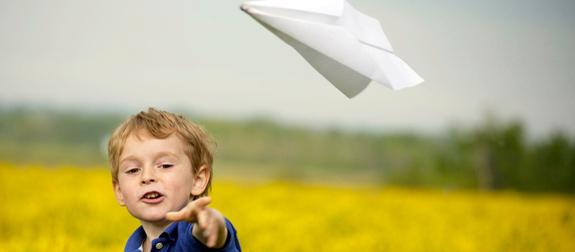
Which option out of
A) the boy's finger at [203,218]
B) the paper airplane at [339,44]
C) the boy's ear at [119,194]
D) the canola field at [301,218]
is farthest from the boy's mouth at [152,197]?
the canola field at [301,218]

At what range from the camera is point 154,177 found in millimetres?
2982

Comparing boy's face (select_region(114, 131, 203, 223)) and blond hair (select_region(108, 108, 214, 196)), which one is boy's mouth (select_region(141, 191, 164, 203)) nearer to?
boy's face (select_region(114, 131, 203, 223))

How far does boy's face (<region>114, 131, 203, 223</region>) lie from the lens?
2977 mm

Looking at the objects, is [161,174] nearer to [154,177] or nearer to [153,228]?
[154,177]

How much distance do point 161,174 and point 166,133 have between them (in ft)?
0.49

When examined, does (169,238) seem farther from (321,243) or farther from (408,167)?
(408,167)

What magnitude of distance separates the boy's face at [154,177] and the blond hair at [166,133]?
2 centimetres

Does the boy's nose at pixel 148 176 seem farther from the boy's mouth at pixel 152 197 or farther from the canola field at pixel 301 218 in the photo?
the canola field at pixel 301 218

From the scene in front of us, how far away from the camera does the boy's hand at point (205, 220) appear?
2514 mm

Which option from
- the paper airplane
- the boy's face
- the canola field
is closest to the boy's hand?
→ the boy's face

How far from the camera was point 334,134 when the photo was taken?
31.7ft

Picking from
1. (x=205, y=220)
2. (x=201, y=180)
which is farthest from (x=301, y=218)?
(x=205, y=220)

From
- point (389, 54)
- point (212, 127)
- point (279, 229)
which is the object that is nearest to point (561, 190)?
point (212, 127)

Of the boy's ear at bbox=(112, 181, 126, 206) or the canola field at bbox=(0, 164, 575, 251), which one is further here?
the canola field at bbox=(0, 164, 575, 251)
